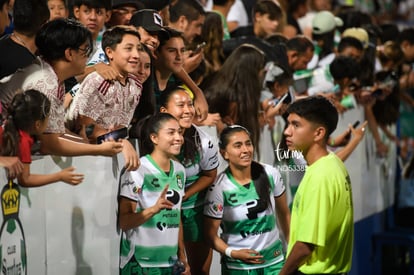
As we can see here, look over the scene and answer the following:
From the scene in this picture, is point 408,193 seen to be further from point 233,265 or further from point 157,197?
point 157,197

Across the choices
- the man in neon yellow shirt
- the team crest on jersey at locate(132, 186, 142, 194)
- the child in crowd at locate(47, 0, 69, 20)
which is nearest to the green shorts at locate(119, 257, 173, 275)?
the team crest on jersey at locate(132, 186, 142, 194)

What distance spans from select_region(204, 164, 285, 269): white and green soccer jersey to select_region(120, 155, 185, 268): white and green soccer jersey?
0.61 metres

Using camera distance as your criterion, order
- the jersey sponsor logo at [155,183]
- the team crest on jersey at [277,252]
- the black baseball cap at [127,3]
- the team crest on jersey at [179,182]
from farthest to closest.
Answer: the black baseball cap at [127,3] → the team crest on jersey at [277,252] → the team crest on jersey at [179,182] → the jersey sponsor logo at [155,183]

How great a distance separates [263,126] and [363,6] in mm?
8028

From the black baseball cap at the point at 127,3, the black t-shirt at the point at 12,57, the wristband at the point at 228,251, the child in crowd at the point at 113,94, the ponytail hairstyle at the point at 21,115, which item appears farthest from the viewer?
the black baseball cap at the point at 127,3

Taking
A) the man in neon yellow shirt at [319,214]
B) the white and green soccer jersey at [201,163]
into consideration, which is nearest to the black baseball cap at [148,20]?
the white and green soccer jersey at [201,163]

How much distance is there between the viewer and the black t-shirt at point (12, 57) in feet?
15.6

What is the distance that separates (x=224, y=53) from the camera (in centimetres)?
716

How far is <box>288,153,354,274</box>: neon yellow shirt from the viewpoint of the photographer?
481 centimetres

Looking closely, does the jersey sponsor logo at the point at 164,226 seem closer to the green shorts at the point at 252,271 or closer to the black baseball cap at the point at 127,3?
the green shorts at the point at 252,271

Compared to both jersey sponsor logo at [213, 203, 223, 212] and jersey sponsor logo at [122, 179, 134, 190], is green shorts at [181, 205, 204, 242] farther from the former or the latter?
jersey sponsor logo at [122, 179, 134, 190]

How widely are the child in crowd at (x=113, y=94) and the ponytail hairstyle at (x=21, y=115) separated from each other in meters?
0.54

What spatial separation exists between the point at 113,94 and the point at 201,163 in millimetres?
822

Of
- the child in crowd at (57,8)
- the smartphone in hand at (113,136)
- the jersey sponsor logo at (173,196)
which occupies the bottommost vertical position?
the jersey sponsor logo at (173,196)
